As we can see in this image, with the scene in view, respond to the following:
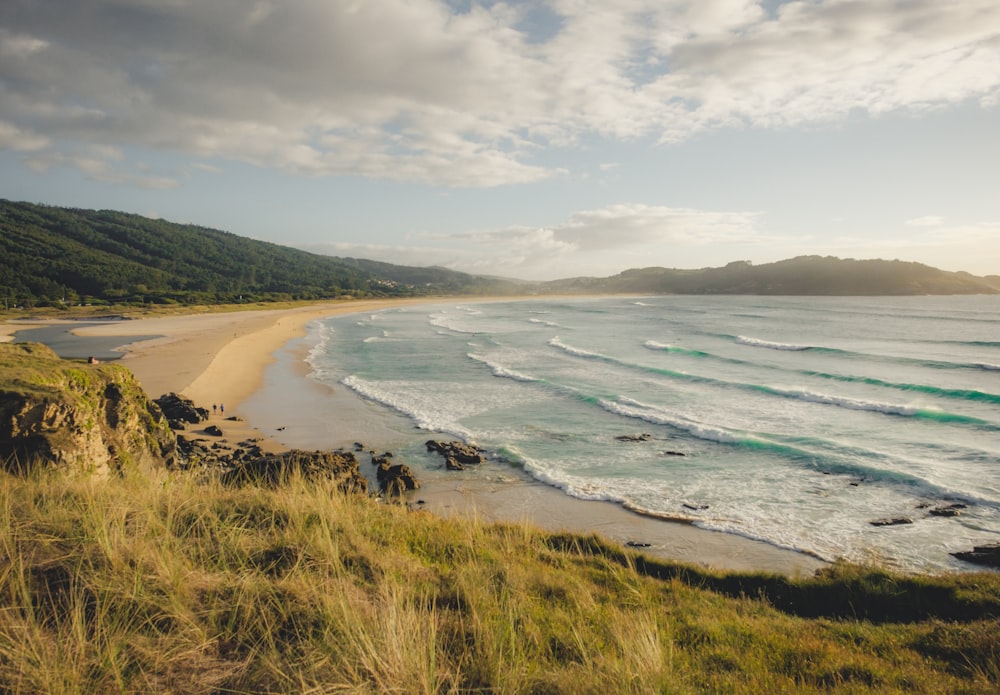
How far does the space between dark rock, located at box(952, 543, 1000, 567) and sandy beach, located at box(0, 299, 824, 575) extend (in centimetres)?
274

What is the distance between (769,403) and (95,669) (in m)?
23.5

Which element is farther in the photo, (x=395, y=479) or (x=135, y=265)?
(x=135, y=265)

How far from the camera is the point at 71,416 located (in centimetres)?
796

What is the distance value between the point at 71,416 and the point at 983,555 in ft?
52.5

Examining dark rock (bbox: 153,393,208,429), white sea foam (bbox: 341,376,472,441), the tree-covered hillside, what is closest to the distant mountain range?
the tree-covered hillside

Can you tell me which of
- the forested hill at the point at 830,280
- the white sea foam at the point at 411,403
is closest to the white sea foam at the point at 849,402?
the white sea foam at the point at 411,403

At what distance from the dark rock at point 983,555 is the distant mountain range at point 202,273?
91.9 m

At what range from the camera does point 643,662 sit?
3529 mm

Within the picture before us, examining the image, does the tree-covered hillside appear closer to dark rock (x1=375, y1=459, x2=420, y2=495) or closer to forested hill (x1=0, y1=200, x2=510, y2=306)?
forested hill (x1=0, y1=200, x2=510, y2=306)

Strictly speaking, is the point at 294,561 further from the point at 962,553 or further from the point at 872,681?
the point at 962,553

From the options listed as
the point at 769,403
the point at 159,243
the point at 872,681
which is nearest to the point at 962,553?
the point at 872,681

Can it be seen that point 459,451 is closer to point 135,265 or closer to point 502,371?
point 502,371

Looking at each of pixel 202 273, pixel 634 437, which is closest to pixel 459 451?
pixel 634 437

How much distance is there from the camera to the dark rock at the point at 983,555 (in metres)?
9.03
